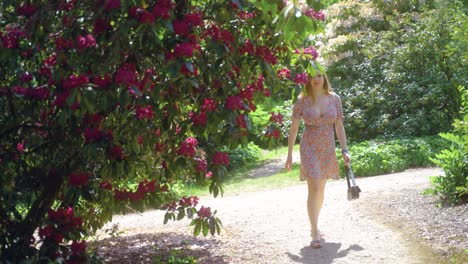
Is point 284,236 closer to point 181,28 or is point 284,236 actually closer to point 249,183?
point 181,28

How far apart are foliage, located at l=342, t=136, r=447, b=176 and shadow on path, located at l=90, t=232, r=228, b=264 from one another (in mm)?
5587

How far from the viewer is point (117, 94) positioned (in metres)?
3.53

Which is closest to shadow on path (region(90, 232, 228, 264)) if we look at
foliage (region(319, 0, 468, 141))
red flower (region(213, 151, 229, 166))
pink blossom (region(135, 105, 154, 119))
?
red flower (region(213, 151, 229, 166))

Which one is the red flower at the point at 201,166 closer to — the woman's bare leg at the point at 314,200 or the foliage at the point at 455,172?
the woman's bare leg at the point at 314,200

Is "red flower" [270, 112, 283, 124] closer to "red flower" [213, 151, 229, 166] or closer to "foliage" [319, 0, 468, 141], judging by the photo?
"red flower" [213, 151, 229, 166]

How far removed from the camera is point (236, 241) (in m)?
6.54

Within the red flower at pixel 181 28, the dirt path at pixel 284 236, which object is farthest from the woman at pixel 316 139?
the red flower at pixel 181 28

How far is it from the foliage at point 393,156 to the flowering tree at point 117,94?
290 inches

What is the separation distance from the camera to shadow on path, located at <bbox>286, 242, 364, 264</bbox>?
5640mm

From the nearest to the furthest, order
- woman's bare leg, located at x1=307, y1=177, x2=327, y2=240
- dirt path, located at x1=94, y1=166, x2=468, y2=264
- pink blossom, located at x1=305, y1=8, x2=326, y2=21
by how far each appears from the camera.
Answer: pink blossom, located at x1=305, y1=8, x2=326, y2=21, dirt path, located at x1=94, y1=166, x2=468, y2=264, woman's bare leg, located at x1=307, y1=177, x2=327, y2=240

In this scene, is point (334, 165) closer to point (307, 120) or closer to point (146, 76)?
point (307, 120)

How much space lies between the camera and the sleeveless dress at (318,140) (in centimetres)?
600

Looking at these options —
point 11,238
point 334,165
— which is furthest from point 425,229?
point 11,238

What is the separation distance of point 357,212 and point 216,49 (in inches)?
171
